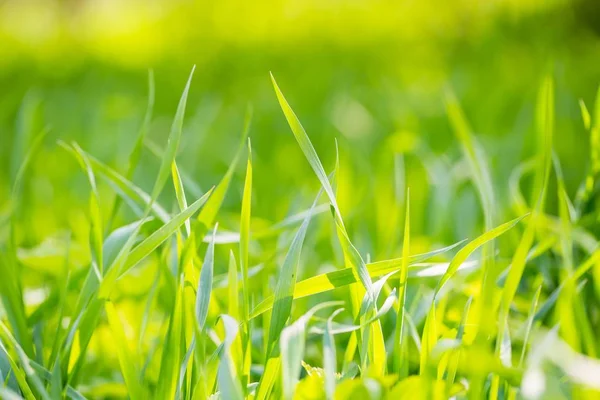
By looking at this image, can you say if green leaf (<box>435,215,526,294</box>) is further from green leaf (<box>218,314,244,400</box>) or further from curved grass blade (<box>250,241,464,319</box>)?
green leaf (<box>218,314,244,400</box>)

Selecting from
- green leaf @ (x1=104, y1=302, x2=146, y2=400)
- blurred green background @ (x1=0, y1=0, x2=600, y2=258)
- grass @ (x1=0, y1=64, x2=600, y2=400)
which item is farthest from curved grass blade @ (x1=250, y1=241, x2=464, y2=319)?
blurred green background @ (x1=0, y1=0, x2=600, y2=258)

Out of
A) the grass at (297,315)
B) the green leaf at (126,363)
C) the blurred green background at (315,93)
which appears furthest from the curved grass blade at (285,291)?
the blurred green background at (315,93)

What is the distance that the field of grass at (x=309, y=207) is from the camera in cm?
53

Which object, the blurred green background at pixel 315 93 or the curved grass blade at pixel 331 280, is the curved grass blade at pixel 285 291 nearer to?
the curved grass blade at pixel 331 280

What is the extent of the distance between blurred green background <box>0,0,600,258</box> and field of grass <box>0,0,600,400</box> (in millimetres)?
12

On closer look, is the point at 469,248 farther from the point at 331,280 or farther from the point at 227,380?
the point at 227,380

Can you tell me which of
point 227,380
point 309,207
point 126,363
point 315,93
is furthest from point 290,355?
point 315,93

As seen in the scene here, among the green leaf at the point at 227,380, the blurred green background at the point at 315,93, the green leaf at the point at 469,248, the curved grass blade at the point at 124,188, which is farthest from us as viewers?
the blurred green background at the point at 315,93

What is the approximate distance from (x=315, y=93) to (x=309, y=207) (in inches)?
52.6

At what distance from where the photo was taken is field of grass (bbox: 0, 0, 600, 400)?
20.9 inches

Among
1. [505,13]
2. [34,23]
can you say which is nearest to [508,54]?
[505,13]

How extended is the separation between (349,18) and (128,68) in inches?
47.3

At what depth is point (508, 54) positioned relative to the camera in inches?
95.8

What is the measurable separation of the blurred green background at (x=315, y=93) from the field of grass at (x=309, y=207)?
0.01 m
